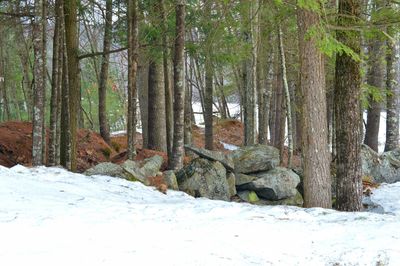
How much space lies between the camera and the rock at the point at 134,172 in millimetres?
8266

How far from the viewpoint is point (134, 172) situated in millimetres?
8398

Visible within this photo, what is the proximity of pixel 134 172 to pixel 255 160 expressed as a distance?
3260 mm

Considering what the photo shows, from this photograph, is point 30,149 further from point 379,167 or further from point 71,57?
point 379,167

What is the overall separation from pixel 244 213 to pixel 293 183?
15.8 feet

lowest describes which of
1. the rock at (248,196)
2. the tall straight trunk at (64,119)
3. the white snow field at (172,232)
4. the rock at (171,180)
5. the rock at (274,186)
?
the rock at (248,196)

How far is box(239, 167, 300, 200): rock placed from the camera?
32.2 feet

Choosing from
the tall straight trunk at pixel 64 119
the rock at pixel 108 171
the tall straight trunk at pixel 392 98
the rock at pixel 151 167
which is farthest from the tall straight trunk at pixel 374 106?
the tall straight trunk at pixel 64 119

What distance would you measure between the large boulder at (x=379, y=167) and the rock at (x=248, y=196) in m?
4.71

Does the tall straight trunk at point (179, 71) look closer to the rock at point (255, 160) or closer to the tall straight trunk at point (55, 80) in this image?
the rock at point (255, 160)

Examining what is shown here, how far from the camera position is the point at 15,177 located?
6340mm

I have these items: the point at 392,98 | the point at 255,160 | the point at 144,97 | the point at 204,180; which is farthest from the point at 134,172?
the point at 392,98

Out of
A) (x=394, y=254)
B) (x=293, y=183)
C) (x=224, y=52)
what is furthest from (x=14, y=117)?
(x=394, y=254)

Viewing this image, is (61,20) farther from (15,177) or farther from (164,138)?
(164,138)

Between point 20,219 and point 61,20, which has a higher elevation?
point 61,20
